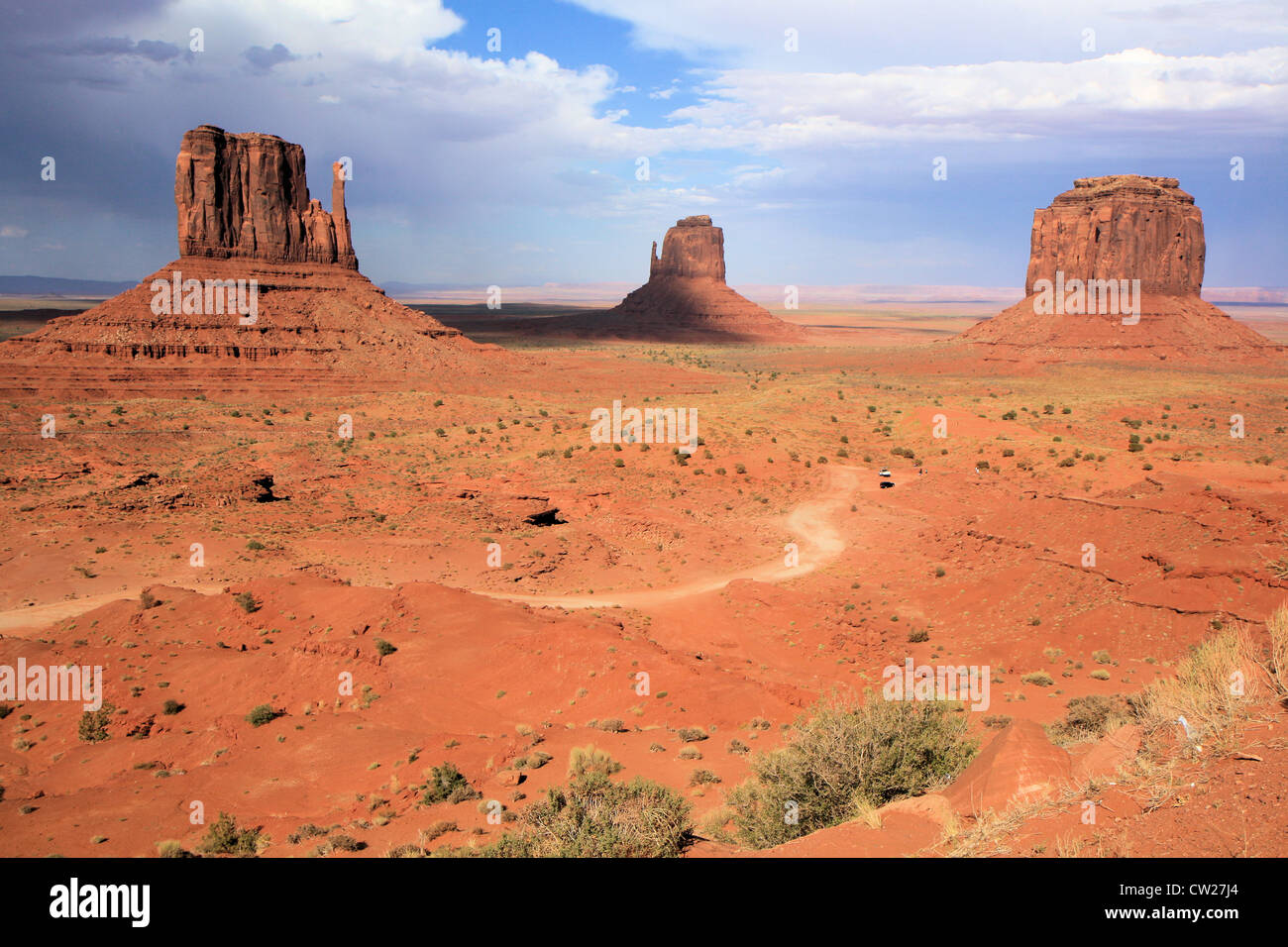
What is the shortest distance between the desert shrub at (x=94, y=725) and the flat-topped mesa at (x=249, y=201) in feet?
202

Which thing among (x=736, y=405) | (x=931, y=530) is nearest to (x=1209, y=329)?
(x=736, y=405)

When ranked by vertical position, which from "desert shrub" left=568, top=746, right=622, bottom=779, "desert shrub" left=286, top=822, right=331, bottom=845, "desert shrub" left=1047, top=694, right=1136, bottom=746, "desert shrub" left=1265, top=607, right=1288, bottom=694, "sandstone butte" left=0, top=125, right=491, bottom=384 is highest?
"sandstone butte" left=0, top=125, right=491, bottom=384

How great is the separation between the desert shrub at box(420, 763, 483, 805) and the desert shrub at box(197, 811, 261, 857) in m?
2.08

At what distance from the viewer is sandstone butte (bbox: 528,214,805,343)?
432ft

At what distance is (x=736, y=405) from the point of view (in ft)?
163

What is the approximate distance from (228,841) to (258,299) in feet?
208

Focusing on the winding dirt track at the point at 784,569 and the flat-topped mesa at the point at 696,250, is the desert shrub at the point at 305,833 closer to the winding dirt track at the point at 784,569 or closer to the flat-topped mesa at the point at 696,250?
the winding dirt track at the point at 784,569

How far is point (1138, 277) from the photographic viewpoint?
82.7 metres

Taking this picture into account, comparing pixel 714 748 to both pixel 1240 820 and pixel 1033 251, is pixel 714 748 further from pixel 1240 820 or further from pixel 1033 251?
pixel 1033 251

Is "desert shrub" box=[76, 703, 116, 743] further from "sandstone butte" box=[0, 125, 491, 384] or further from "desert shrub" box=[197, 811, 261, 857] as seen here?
"sandstone butte" box=[0, 125, 491, 384]

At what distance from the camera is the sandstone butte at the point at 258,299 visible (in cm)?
5734

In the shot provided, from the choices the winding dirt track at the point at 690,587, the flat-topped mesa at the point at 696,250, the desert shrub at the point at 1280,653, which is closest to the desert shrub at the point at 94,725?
the winding dirt track at the point at 690,587

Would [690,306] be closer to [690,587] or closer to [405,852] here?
[690,587]

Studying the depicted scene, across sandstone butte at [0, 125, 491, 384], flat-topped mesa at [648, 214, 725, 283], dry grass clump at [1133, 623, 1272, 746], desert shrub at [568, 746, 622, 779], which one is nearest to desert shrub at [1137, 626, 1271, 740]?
dry grass clump at [1133, 623, 1272, 746]
